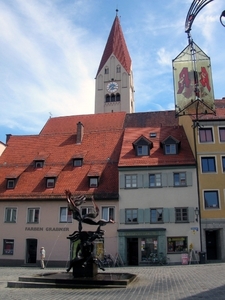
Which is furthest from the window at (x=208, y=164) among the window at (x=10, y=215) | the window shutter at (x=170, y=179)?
the window at (x=10, y=215)

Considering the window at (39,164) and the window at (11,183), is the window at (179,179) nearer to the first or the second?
the window at (39,164)

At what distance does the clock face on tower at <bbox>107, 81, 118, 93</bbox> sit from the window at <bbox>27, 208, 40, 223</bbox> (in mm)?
41451

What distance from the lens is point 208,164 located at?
2991cm

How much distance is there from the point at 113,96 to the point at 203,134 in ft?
129

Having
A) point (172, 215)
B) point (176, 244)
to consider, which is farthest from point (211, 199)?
point (176, 244)

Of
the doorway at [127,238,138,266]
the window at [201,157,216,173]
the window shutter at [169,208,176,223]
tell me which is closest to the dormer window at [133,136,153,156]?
the window at [201,157,216,173]

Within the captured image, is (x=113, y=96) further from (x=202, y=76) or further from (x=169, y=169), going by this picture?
(x=202, y=76)

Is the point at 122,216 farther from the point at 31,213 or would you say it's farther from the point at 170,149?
the point at 31,213

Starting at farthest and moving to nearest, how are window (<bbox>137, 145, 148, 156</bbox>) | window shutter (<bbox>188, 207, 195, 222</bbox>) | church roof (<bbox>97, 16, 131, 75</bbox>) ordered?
church roof (<bbox>97, 16, 131, 75</bbox>), window (<bbox>137, 145, 148, 156</bbox>), window shutter (<bbox>188, 207, 195, 222</bbox>)

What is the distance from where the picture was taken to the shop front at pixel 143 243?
28328mm

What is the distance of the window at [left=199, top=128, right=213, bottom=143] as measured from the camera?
101 feet

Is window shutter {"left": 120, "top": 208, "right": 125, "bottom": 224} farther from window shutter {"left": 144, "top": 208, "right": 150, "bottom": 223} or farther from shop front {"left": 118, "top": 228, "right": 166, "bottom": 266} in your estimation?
window shutter {"left": 144, "top": 208, "right": 150, "bottom": 223}

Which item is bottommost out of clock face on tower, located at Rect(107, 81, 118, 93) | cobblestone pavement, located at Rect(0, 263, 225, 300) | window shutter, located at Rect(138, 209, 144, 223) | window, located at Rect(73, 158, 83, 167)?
cobblestone pavement, located at Rect(0, 263, 225, 300)

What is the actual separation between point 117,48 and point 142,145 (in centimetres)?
4364
